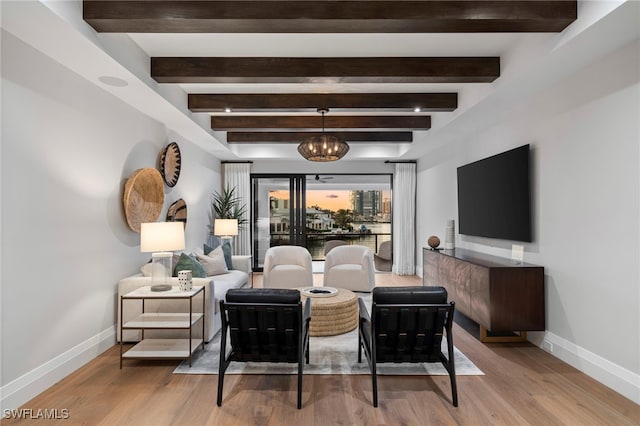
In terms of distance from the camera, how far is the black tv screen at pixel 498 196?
12.5 feet

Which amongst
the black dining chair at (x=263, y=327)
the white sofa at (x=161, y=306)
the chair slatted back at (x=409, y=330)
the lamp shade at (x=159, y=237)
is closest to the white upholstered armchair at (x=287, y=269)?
the white sofa at (x=161, y=306)

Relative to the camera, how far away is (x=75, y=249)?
10.3 ft

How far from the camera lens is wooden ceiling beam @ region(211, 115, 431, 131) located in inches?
217

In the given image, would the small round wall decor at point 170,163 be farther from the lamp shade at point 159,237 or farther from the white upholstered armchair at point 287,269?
the white upholstered armchair at point 287,269

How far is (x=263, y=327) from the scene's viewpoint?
8.54 feet

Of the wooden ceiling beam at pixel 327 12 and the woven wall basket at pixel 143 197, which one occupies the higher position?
the wooden ceiling beam at pixel 327 12

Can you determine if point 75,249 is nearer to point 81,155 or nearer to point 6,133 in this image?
point 81,155

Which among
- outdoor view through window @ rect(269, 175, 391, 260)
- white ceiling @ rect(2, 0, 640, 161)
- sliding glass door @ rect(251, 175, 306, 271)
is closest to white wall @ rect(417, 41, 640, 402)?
white ceiling @ rect(2, 0, 640, 161)

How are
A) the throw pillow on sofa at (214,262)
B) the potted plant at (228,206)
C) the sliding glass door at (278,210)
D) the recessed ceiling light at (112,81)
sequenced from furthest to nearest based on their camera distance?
the sliding glass door at (278,210)
the potted plant at (228,206)
the throw pillow on sofa at (214,262)
the recessed ceiling light at (112,81)

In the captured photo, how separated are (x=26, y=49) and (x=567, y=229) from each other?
4504 millimetres

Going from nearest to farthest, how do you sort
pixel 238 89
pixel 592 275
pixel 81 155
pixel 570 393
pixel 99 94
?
pixel 570 393 < pixel 592 275 < pixel 81 155 < pixel 99 94 < pixel 238 89

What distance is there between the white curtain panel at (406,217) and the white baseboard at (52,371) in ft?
18.8

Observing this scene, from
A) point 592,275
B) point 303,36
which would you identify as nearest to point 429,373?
point 592,275

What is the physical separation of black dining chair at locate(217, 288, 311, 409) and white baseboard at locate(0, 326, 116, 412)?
1.34 m
